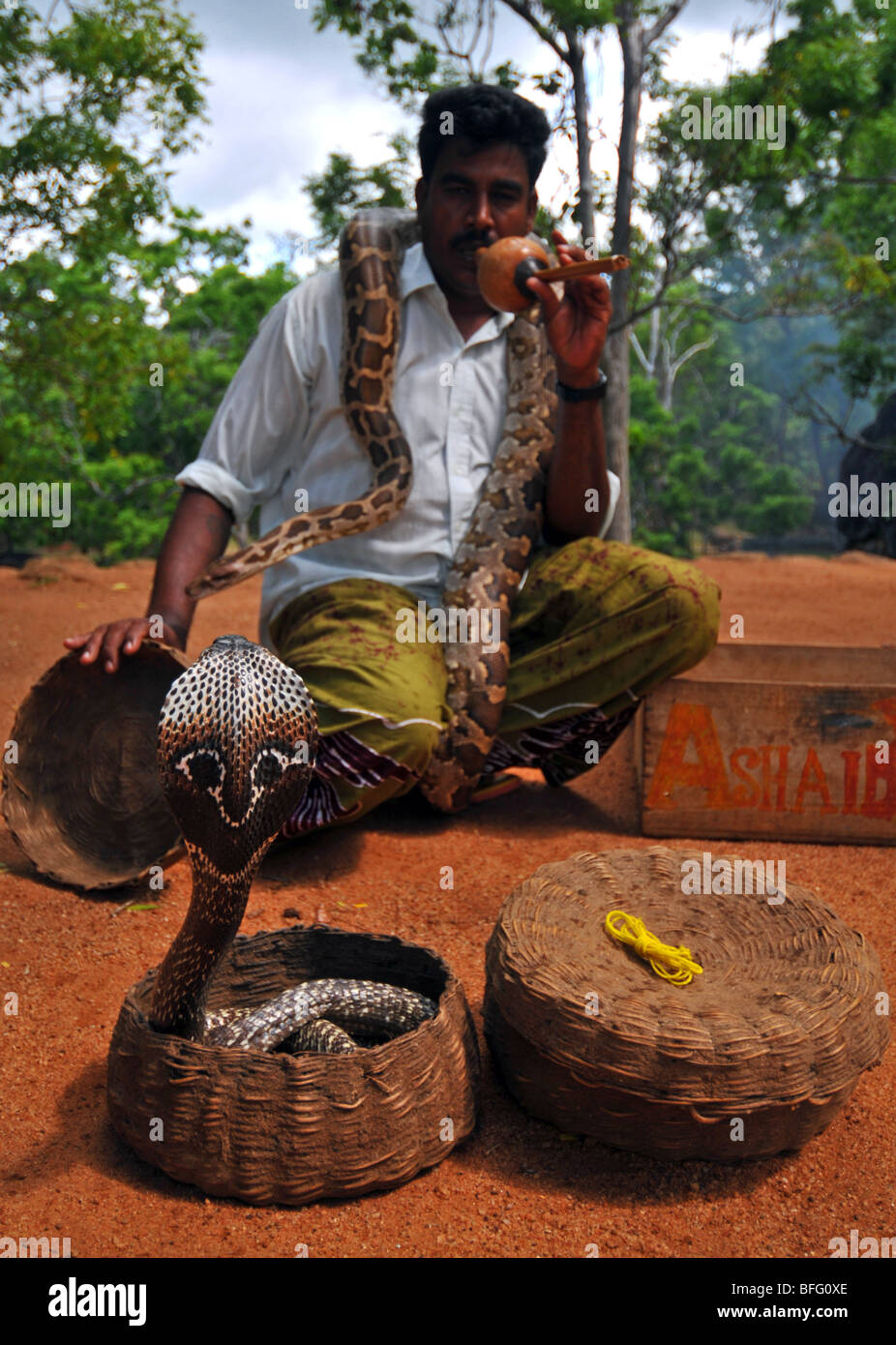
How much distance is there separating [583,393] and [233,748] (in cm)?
210

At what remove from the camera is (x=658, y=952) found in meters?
2.33

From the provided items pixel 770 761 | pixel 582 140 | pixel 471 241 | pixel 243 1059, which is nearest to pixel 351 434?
pixel 471 241

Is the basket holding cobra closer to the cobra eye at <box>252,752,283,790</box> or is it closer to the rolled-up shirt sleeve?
the cobra eye at <box>252,752,283,790</box>

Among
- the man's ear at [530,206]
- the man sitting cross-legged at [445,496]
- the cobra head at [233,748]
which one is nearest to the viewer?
the cobra head at [233,748]

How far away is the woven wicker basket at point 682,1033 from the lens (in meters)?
1.95

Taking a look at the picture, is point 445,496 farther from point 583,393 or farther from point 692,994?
point 692,994

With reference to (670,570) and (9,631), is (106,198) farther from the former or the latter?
(670,570)

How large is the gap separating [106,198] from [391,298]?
175 inches

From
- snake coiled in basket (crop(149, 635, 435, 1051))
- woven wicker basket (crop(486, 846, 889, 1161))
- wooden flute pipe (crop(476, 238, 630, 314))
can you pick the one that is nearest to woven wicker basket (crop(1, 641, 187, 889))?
snake coiled in basket (crop(149, 635, 435, 1051))

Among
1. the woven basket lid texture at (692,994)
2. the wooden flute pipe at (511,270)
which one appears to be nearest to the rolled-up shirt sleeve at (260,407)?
the wooden flute pipe at (511,270)

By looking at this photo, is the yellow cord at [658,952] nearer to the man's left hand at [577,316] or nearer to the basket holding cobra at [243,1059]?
the basket holding cobra at [243,1059]

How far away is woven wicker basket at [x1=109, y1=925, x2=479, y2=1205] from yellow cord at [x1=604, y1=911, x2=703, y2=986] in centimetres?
50

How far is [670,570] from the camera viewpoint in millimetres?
3623

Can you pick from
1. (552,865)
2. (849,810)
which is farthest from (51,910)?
(849,810)
